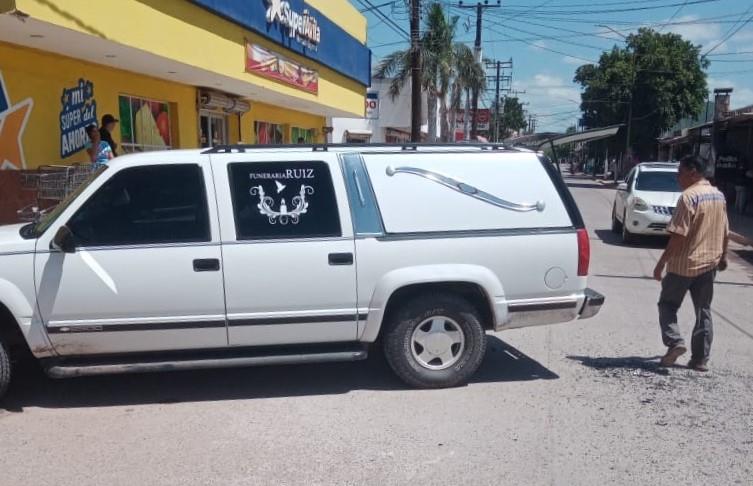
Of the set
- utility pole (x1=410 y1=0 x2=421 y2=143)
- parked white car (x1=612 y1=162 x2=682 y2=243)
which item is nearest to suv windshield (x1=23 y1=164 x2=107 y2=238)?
parked white car (x1=612 y1=162 x2=682 y2=243)

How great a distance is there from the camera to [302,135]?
896 inches

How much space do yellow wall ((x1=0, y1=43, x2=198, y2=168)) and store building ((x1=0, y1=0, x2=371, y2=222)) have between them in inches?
0.6

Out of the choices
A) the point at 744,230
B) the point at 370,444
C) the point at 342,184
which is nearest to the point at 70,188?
the point at 342,184

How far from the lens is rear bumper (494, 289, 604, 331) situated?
5.14 m

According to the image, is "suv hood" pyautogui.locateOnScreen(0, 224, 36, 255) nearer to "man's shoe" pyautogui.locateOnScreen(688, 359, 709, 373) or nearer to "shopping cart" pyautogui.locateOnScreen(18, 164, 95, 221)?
"shopping cart" pyautogui.locateOnScreen(18, 164, 95, 221)

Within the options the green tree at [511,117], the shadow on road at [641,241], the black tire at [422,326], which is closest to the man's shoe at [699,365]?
the black tire at [422,326]

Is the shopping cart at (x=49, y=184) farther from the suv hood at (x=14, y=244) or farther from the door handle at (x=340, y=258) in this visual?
the door handle at (x=340, y=258)

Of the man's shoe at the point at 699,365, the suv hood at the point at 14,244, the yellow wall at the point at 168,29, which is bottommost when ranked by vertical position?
the man's shoe at the point at 699,365

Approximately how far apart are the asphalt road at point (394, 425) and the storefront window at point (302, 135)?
55.0 ft

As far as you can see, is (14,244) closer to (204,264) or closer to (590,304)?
(204,264)

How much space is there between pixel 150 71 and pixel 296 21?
204 inches

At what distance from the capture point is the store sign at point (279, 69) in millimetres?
13227

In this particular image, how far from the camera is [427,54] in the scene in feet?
113

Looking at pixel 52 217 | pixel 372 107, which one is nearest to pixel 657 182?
pixel 52 217
